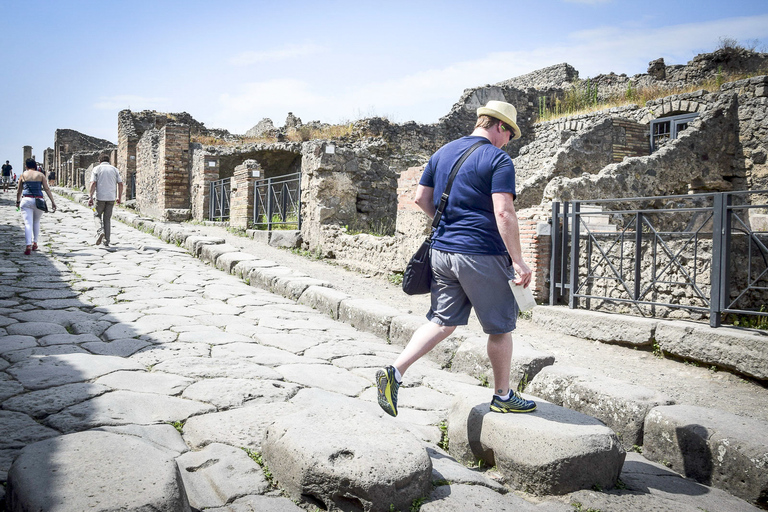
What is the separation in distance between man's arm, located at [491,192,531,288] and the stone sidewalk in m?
0.90

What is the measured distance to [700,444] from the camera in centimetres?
257

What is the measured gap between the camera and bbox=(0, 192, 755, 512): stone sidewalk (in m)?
1.85

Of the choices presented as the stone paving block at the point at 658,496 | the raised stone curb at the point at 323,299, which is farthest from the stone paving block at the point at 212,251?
the stone paving block at the point at 658,496

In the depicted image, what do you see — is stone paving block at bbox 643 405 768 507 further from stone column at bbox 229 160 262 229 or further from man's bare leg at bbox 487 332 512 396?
stone column at bbox 229 160 262 229

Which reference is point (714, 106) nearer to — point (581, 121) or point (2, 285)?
point (581, 121)

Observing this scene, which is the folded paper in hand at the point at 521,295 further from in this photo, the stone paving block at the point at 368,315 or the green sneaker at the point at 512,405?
the stone paving block at the point at 368,315

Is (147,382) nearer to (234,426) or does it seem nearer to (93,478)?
(234,426)

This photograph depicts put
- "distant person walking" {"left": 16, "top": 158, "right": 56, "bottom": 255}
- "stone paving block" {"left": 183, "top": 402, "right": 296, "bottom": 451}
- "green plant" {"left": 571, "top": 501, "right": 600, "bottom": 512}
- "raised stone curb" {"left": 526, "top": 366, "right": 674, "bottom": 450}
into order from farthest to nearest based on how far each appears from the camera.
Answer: "distant person walking" {"left": 16, "top": 158, "right": 56, "bottom": 255}, "raised stone curb" {"left": 526, "top": 366, "right": 674, "bottom": 450}, "stone paving block" {"left": 183, "top": 402, "right": 296, "bottom": 451}, "green plant" {"left": 571, "top": 501, "right": 600, "bottom": 512}

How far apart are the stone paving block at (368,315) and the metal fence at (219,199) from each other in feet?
33.4

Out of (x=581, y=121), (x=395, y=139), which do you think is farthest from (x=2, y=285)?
(x=581, y=121)

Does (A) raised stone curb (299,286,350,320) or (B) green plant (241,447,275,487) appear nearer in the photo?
(B) green plant (241,447,275,487)

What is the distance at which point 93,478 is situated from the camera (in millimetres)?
1669

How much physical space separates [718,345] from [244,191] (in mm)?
10945

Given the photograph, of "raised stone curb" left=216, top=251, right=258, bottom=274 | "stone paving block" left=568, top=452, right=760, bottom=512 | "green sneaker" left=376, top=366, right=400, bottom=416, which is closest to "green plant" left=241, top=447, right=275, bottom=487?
"green sneaker" left=376, top=366, right=400, bottom=416
